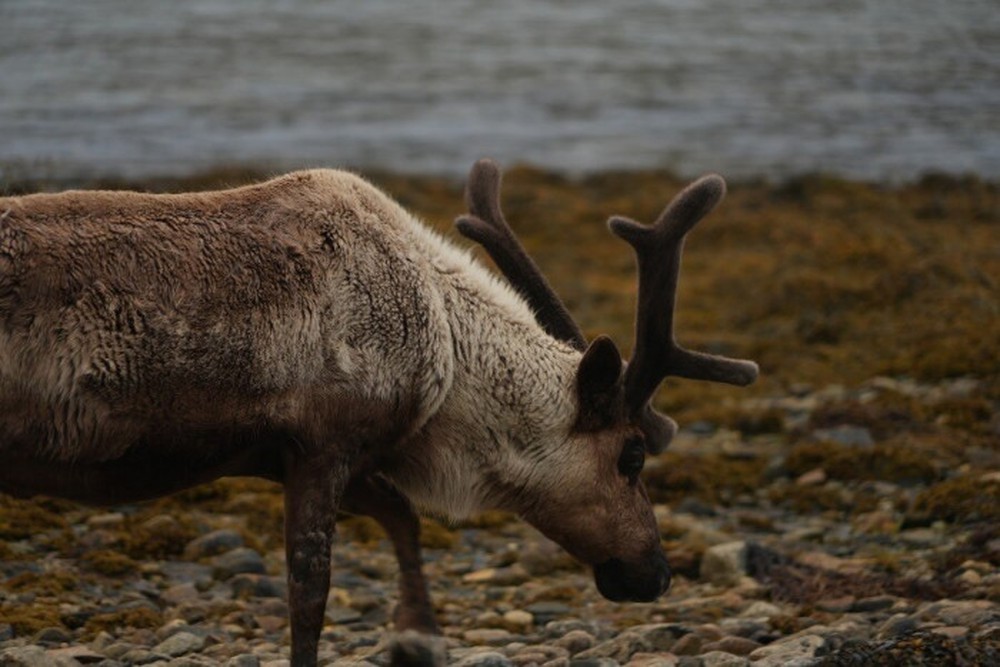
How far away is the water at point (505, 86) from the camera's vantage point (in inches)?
1033

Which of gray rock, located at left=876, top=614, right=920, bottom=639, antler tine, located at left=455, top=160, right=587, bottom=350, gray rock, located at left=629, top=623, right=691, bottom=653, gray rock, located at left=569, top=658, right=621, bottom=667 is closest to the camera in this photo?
gray rock, located at left=569, top=658, right=621, bottom=667

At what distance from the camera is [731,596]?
8.26 meters

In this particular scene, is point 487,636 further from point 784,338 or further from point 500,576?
point 784,338

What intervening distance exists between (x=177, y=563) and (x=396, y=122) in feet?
73.3

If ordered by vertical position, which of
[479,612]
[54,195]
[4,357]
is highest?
[54,195]

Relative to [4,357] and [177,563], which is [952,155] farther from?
[4,357]

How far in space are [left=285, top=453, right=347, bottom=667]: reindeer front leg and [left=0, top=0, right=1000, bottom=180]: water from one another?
14555mm

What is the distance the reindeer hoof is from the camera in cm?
675

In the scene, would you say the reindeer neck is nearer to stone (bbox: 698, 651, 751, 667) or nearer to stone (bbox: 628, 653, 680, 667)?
stone (bbox: 628, 653, 680, 667)

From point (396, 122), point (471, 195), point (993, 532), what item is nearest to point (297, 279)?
point (471, 195)

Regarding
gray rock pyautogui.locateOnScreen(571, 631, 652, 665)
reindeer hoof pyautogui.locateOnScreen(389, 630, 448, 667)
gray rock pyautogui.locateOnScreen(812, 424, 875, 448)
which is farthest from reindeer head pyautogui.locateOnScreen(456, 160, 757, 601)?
gray rock pyautogui.locateOnScreen(812, 424, 875, 448)

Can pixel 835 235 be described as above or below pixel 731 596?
above

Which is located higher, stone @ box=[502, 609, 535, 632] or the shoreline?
the shoreline

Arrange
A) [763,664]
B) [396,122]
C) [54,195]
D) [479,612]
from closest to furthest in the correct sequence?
[54,195] < [763,664] < [479,612] < [396,122]
